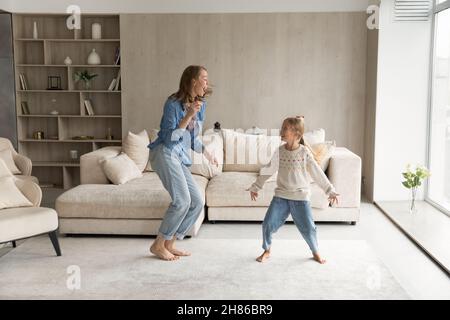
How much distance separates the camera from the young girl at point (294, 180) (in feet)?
12.6

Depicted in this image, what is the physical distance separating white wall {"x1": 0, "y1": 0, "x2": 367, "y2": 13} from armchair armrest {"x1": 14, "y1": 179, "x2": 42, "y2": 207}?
3.00 metres

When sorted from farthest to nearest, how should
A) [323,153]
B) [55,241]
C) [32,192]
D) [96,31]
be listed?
1. [96,31]
2. [323,153]
3. [32,192]
4. [55,241]

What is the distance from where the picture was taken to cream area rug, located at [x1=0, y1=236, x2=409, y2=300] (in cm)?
334

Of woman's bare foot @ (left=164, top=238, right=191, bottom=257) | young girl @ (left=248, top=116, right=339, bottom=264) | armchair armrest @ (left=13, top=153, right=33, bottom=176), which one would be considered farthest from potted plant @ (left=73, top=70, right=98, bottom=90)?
young girl @ (left=248, top=116, right=339, bottom=264)

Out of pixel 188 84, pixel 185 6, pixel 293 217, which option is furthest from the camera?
pixel 185 6

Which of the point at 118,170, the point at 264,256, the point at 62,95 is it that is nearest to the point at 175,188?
the point at 264,256

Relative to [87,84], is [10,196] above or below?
below

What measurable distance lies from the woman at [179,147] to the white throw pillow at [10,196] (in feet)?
3.34

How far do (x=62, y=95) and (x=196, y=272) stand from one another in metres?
4.08

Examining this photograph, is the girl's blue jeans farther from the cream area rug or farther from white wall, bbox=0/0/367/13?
white wall, bbox=0/0/367/13

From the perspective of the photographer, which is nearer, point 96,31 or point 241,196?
point 241,196

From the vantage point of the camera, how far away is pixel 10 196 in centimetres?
410

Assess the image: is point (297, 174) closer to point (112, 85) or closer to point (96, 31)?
point (112, 85)

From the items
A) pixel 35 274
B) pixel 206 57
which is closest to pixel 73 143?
pixel 206 57
